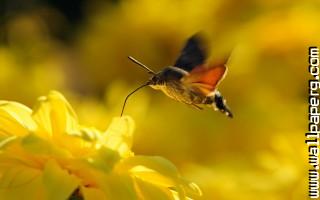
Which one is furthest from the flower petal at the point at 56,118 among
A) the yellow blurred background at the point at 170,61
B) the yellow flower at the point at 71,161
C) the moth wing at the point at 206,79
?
the yellow blurred background at the point at 170,61

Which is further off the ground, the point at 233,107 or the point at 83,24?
the point at 83,24

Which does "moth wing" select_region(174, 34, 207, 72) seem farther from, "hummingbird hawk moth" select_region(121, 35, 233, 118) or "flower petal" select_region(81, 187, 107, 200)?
"flower petal" select_region(81, 187, 107, 200)

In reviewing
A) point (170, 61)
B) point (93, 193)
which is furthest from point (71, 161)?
point (170, 61)

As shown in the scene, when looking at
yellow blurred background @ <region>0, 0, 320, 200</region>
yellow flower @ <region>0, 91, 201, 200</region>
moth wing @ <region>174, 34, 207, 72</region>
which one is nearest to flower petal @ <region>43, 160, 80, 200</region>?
yellow flower @ <region>0, 91, 201, 200</region>

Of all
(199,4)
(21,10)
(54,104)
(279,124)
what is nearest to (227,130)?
(279,124)

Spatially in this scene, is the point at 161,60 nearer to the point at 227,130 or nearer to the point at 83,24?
the point at 83,24

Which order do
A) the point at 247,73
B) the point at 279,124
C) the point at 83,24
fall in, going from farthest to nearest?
1. the point at 83,24
2. the point at 247,73
3. the point at 279,124
